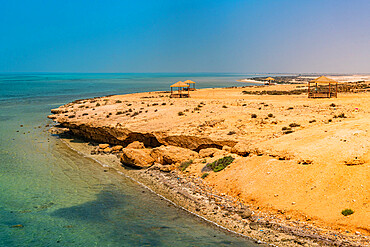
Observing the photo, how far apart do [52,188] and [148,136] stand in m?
6.33

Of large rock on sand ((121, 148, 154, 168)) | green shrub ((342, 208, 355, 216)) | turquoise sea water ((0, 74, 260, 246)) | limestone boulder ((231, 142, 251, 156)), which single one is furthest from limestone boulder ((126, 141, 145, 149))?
green shrub ((342, 208, 355, 216))

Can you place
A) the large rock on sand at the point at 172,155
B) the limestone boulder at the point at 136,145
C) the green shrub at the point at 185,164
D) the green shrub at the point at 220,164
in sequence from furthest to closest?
the limestone boulder at the point at 136,145 → the large rock on sand at the point at 172,155 → the green shrub at the point at 185,164 → the green shrub at the point at 220,164

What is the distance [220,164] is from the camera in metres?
12.2

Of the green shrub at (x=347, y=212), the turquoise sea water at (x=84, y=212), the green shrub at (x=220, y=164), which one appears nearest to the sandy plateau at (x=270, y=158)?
the green shrub at (x=347, y=212)

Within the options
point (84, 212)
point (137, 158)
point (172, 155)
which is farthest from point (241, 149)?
point (84, 212)

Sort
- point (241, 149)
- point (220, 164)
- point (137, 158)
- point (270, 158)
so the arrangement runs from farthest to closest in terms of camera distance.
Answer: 1. point (137, 158)
2. point (241, 149)
3. point (220, 164)
4. point (270, 158)

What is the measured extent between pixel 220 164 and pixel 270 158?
2.07 metres

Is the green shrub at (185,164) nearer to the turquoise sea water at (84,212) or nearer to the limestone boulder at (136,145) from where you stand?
the turquoise sea water at (84,212)

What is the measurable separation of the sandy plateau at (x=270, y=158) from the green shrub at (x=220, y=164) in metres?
0.23

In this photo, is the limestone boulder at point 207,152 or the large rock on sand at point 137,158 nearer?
the limestone boulder at point 207,152

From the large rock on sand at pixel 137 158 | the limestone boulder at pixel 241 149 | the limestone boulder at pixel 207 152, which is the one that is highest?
the limestone boulder at pixel 241 149

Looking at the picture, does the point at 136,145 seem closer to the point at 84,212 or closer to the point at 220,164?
the point at 220,164

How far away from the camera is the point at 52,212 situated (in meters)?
9.94

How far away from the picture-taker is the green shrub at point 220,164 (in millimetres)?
12059
